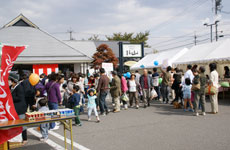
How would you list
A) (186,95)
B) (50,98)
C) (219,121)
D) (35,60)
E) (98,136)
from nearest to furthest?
(98,136)
(50,98)
(219,121)
(186,95)
(35,60)

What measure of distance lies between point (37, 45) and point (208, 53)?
12959mm

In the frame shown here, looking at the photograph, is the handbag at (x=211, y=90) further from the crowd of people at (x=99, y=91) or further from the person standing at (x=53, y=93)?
the person standing at (x=53, y=93)

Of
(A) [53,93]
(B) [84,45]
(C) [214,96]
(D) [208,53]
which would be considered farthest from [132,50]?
(A) [53,93]

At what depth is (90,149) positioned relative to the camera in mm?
4668

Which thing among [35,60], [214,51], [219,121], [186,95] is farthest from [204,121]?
[35,60]

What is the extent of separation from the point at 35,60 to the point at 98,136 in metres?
11.6

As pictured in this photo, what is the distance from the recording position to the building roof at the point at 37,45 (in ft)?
51.9

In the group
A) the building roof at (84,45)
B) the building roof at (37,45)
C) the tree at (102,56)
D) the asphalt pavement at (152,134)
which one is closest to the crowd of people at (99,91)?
the asphalt pavement at (152,134)

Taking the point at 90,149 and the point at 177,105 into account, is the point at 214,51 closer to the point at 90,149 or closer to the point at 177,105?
the point at 177,105

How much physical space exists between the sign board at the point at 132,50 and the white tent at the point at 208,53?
321 inches

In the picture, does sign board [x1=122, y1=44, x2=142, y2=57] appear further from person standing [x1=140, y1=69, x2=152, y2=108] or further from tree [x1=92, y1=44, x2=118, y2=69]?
person standing [x1=140, y1=69, x2=152, y2=108]

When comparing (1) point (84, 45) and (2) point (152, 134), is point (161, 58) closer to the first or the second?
(2) point (152, 134)

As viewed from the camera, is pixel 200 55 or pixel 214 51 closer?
pixel 214 51

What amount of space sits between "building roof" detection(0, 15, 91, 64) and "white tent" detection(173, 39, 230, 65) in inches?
305
